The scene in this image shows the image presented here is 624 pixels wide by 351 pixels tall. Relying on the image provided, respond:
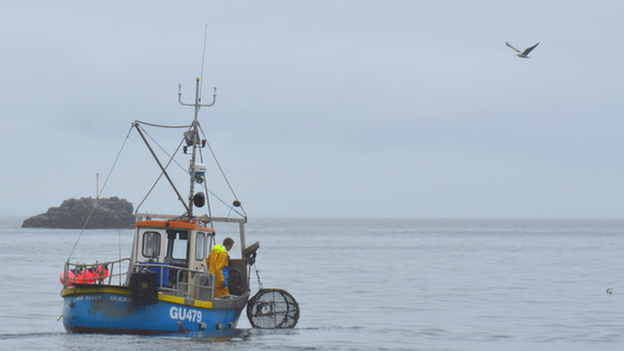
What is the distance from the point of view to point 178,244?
1666 centimetres

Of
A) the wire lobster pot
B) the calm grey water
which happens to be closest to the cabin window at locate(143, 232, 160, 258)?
the calm grey water

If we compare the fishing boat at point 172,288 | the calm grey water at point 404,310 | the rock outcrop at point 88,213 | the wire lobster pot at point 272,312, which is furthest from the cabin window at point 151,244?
the rock outcrop at point 88,213

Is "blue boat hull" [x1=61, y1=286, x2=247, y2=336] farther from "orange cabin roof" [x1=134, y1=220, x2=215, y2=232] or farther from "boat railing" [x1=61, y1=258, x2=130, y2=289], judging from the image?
"orange cabin roof" [x1=134, y1=220, x2=215, y2=232]

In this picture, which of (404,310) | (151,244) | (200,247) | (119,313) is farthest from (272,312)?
(404,310)

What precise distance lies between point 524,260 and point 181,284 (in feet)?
151

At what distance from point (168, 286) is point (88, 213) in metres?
109

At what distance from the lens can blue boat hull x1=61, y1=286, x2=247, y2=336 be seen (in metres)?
14.7

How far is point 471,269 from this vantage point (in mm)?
46875

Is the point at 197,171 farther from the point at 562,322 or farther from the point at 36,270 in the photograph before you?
the point at 36,270

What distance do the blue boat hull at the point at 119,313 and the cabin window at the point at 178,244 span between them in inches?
60.3

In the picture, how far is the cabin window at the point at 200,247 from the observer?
55.1ft

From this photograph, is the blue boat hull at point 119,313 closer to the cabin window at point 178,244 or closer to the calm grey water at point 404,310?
the calm grey water at point 404,310

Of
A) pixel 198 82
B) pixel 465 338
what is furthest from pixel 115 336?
pixel 465 338

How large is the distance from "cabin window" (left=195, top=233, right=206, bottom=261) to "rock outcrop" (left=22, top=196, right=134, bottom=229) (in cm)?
10017
